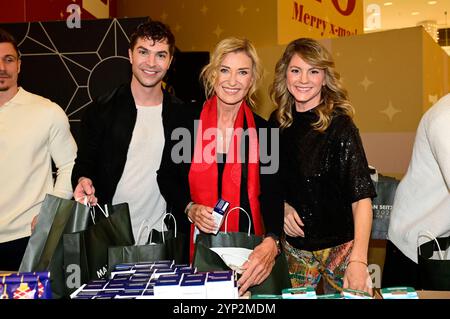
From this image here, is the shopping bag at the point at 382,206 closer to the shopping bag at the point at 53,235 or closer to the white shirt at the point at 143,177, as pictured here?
the white shirt at the point at 143,177

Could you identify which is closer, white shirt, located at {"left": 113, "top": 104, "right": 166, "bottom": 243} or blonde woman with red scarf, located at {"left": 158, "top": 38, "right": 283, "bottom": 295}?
blonde woman with red scarf, located at {"left": 158, "top": 38, "right": 283, "bottom": 295}

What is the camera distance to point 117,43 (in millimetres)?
3227

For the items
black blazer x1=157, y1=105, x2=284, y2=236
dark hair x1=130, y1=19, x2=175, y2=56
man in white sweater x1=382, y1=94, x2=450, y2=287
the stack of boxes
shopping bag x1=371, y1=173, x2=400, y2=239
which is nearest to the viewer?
the stack of boxes

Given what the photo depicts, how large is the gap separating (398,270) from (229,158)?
0.83m

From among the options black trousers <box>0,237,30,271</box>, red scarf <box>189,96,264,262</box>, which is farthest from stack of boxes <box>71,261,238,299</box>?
black trousers <box>0,237,30,271</box>

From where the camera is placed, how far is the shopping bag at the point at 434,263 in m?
1.52

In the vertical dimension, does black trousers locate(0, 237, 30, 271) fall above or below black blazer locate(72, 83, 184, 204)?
below

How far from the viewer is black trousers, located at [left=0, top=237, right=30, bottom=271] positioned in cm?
222

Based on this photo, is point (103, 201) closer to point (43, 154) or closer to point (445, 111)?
point (43, 154)

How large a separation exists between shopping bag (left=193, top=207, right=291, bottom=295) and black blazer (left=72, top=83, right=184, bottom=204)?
580 millimetres

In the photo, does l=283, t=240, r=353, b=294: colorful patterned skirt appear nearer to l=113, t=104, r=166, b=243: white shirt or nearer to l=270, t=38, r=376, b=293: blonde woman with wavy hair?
l=270, t=38, r=376, b=293: blonde woman with wavy hair

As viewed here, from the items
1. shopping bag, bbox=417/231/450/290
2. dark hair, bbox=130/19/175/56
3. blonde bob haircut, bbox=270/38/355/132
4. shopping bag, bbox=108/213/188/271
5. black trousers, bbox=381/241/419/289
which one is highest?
dark hair, bbox=130/19/175/56

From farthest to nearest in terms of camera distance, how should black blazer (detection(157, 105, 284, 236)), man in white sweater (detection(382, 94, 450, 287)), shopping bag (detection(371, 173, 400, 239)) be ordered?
shopping bag (detection(371, 173, 400, 239))
black blazer (detection(157, 105, 284, 236))
man in white sweater (detection(382, 94, 450, 287))
